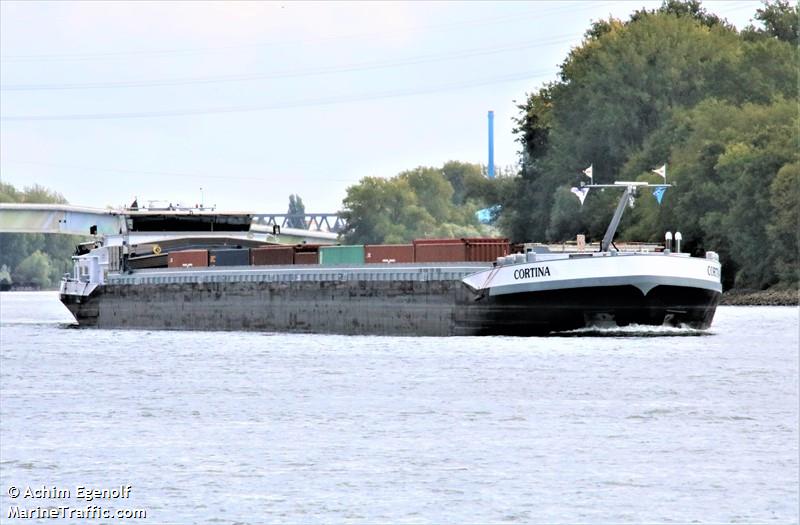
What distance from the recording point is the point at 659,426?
31734mm

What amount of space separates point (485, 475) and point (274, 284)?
40418mm

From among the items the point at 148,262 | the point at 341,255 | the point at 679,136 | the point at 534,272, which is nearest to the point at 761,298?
the point at 679,136

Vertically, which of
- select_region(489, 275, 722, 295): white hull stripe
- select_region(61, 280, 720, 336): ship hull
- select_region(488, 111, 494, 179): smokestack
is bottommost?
select_region(61, 280, 720, 336): ship hull

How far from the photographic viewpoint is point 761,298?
298 ft

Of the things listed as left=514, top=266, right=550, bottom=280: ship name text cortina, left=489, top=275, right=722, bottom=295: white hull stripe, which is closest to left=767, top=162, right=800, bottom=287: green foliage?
left=489, top=275, right=722, bottom=295: white hull stripe

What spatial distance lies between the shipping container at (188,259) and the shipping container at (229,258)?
314 mm

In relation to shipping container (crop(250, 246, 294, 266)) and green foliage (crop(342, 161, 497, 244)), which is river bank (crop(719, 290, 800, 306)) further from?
green foliage (crop(342, 161, 497, 244))

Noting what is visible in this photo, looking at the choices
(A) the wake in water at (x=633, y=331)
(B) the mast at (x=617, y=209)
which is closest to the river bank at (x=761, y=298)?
(B) the mast at (x=617, y=209)

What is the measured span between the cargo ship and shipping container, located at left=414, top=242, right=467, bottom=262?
0.15ft

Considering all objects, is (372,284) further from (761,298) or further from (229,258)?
(761,298)

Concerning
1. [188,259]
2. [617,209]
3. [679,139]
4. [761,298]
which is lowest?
[761,298]

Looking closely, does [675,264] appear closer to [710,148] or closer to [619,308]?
[619,308]

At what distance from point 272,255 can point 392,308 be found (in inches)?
451

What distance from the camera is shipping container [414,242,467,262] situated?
58.1m
